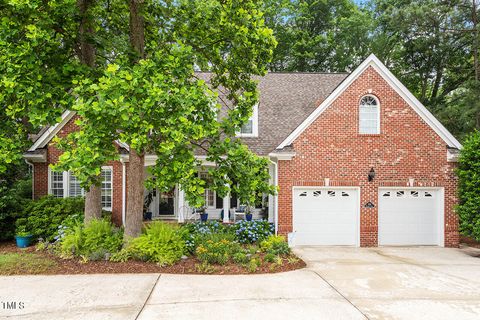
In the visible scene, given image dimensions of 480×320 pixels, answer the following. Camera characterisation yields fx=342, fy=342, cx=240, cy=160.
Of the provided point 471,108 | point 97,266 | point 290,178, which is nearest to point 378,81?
point 290,178

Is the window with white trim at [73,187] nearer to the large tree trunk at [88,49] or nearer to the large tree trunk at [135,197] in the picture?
the large tree trunk at [88,49]

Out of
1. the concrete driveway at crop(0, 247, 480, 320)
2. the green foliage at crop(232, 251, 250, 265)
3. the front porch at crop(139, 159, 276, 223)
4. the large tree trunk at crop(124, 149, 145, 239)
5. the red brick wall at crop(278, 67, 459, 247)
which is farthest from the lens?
the front porch at crop(139, 159, 276, 223)

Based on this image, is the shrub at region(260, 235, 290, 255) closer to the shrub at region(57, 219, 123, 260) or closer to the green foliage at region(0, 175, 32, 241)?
the shrub at region(57, 219, 123, 260)

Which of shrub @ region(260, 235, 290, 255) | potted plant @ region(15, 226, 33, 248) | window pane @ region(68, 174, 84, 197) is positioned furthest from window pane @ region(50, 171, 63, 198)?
shrub @ region(260, 235, 290, 255)

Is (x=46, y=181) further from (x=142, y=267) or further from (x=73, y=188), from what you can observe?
(x=142, y=267)

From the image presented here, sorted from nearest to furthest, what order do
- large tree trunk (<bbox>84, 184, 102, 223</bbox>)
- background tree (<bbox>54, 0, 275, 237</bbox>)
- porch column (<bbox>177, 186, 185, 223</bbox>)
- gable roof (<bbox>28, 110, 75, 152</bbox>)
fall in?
background tree (<bbox>54, 0, 275, 237</bbox>), large tree trunk (<bbox>84, 184, 102, 223</bbox>), gable roof (<bbox>28, 110, 75, 152</bbox>), porch column (<bbox>177, 186, 185, 223</bbox>)

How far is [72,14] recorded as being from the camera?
28.0ft

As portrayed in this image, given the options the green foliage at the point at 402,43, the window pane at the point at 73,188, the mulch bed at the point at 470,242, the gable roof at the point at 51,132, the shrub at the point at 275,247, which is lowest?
the mulch bed at the point at 470,242

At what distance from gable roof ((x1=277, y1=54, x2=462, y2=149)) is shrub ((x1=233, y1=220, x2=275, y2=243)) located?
9.00 ft

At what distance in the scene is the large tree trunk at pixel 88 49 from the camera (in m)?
8.91

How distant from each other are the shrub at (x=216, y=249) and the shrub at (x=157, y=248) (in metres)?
0.54

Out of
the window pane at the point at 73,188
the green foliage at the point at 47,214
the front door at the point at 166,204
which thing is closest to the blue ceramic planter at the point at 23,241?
the green foliage at the point at 47,214

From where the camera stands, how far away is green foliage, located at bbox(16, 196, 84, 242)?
1088 centimetres

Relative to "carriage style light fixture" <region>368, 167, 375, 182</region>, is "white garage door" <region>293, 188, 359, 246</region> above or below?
below
